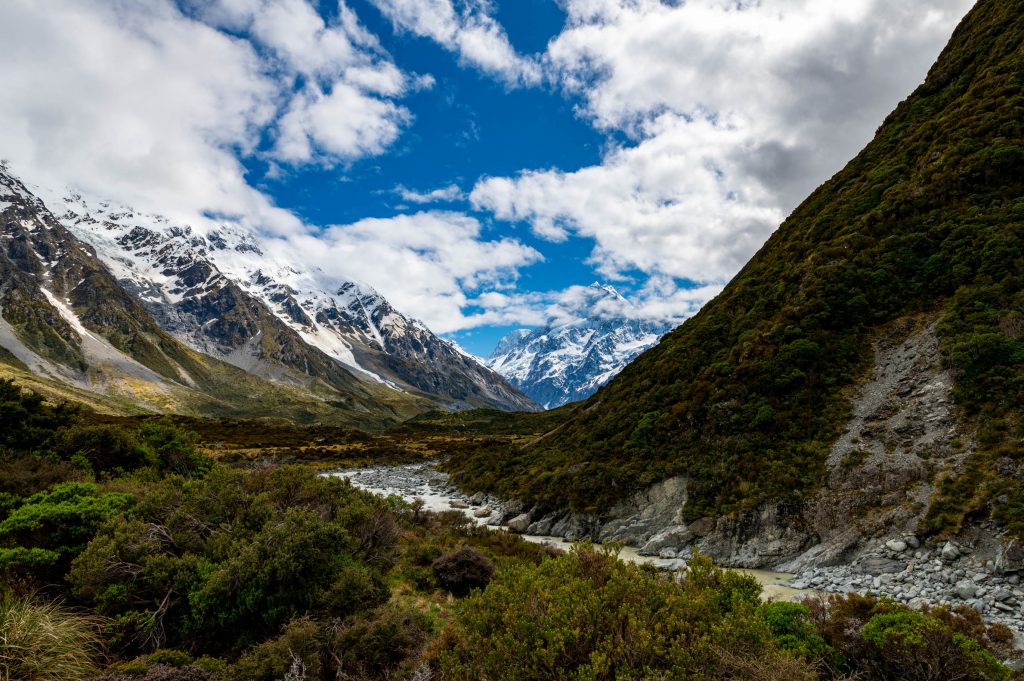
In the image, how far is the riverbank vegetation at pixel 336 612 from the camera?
21.4ft

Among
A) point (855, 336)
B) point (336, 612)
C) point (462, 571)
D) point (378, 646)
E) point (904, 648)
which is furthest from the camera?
point (855, 336)

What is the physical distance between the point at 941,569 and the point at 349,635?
676 inches

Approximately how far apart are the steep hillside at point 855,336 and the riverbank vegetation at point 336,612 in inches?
380

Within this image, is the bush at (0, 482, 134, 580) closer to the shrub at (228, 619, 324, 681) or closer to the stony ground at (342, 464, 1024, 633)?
the shrub at (228, 619, 324, 681)

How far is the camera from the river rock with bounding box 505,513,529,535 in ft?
96.4

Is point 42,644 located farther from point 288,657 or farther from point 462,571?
point 462,571

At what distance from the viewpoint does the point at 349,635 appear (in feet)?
29.0

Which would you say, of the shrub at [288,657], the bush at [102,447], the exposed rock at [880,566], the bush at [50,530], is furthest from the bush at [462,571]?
the bush at [102,447]

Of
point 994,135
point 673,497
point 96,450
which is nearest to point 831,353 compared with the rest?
point 673,497

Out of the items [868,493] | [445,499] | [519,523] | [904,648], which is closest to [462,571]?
[904,648]

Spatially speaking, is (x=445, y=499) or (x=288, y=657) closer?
(x=288, y=657)

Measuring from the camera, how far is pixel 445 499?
4209 cm

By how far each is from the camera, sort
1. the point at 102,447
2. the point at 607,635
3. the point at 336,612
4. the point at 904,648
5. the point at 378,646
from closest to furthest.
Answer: the point at 607,635
the point at 904,648
the point at 378,646
the point at 336,612
the point at 102,447

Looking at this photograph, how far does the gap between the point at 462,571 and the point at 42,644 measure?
995 cm
